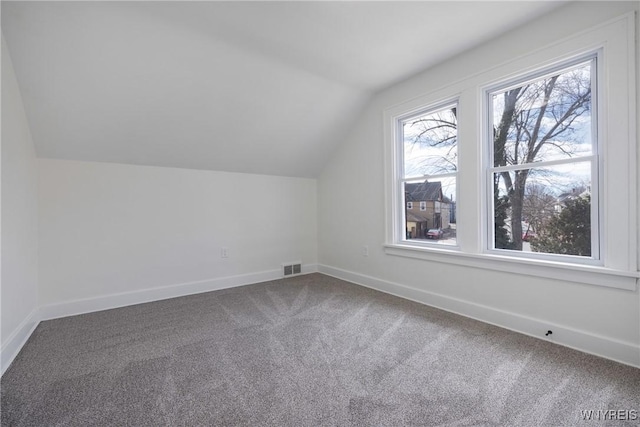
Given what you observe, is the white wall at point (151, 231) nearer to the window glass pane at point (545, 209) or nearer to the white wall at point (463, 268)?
the white wall at point (463, 268)

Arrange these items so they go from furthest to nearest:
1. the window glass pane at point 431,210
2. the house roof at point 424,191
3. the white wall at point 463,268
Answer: the house roof at point 424,191, the window glass pane at point 431,210, the white wall at point 463,268

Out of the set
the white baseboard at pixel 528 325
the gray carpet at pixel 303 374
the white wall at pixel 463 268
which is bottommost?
the gray carpet at pixel 303 374

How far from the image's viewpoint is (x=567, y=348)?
194 cm

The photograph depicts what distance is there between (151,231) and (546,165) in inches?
152

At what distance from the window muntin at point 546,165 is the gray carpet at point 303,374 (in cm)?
79

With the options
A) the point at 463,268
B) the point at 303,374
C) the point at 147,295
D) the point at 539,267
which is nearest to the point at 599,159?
the point at 539,267

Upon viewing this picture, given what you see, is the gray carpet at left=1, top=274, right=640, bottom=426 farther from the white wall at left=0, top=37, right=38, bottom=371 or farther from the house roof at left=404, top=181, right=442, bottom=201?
the house roof at left=404, top=181, right=442, bottom=201

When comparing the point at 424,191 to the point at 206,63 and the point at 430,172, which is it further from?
the point at 206,63

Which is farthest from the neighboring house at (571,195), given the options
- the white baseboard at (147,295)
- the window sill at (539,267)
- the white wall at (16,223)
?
the white wall at (16,223)

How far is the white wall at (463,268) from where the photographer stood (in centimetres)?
183

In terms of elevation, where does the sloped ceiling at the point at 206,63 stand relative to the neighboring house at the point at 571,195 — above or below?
above

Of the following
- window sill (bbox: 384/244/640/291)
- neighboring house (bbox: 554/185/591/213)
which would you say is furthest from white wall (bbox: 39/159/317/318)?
neighboring house (bbox: 554/185/591/213)

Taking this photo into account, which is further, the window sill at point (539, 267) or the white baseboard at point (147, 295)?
the white baseboard at point (147, 295)

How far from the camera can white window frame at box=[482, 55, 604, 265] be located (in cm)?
190
